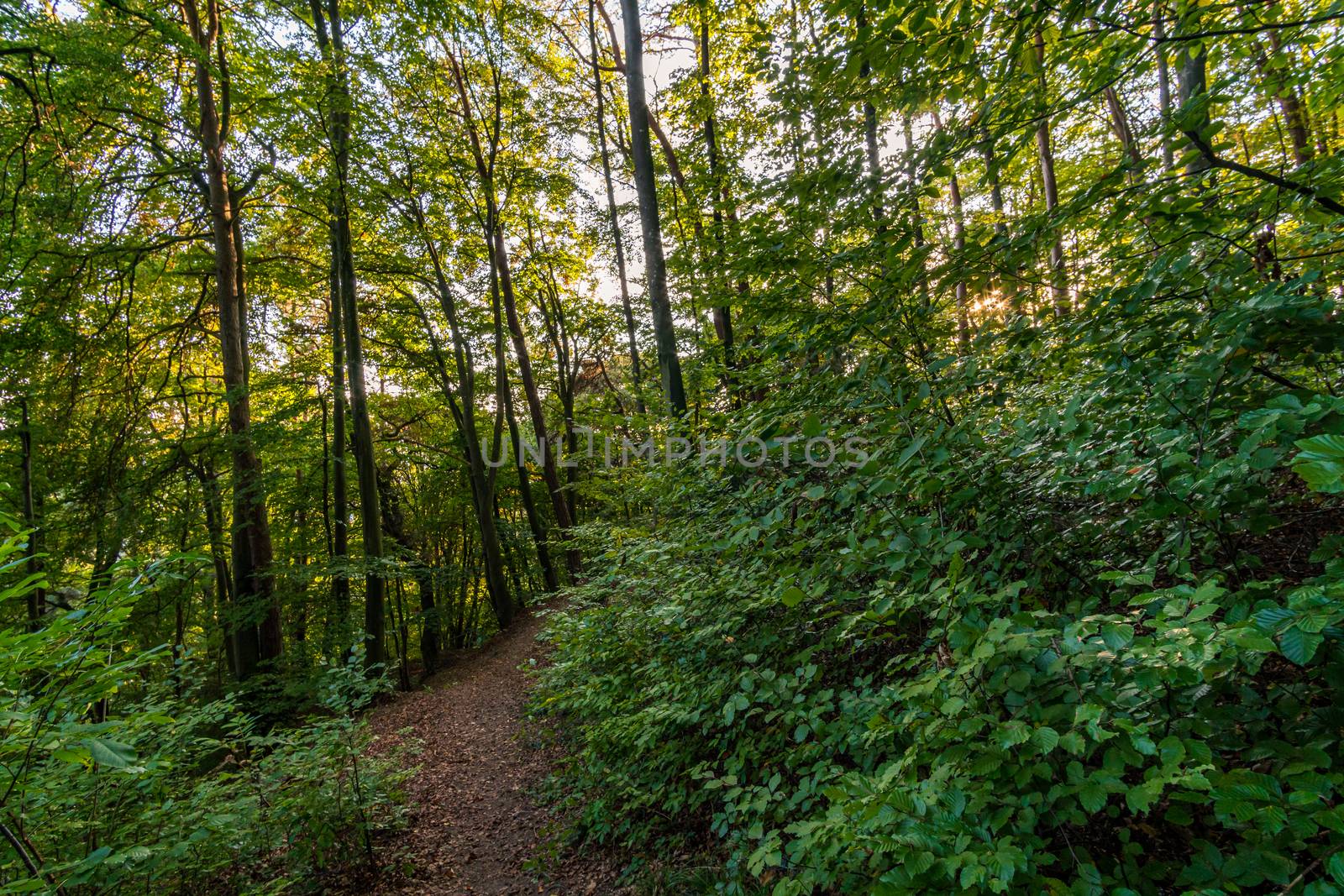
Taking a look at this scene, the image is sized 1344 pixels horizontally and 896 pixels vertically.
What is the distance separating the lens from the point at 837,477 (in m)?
2.80

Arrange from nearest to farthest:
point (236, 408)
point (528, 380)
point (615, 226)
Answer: point (236, 408), point (528, 380), point (615, 226)

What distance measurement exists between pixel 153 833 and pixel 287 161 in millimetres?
10083

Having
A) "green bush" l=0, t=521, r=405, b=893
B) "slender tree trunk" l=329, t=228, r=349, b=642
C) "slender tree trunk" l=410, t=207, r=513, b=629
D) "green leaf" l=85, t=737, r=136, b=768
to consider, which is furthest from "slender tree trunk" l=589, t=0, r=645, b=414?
"green leaf" l=85, t=737, r=136, b=768

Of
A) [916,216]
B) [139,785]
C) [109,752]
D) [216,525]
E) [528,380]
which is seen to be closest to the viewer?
[109,752]

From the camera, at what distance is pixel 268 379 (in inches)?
447

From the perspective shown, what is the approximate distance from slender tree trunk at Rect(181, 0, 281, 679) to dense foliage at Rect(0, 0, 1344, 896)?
2.6 inches

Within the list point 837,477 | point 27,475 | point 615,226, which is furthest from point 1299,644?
point 615,226

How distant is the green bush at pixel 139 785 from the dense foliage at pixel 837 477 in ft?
0.12

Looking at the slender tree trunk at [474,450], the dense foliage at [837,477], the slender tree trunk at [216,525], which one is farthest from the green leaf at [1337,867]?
the slender tree trunk at [474,450]

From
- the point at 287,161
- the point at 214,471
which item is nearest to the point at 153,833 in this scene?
the point at 214,471

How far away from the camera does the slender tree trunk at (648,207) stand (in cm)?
672

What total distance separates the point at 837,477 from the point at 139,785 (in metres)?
4.51

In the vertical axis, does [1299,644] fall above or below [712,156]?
below

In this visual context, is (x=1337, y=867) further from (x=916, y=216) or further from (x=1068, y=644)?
(x=916, y=216)
